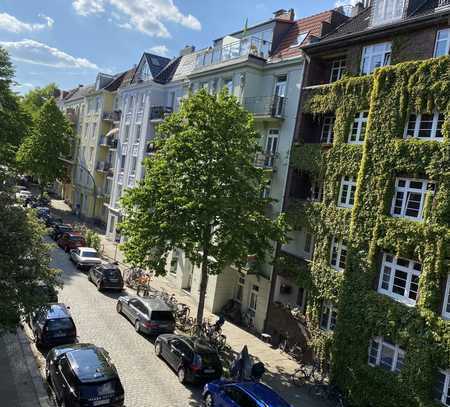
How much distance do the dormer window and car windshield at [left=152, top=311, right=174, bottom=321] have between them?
1744 centimetres

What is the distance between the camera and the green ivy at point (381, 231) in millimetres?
16141

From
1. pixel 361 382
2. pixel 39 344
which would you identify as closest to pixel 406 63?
pixel 361 382

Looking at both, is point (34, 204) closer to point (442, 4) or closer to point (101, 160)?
point (101, 160)

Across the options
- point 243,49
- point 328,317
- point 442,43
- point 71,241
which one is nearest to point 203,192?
point 328,317

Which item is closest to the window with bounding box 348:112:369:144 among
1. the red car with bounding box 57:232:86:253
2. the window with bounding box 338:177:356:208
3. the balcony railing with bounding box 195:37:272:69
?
the window with bounding box 338:177:356:208

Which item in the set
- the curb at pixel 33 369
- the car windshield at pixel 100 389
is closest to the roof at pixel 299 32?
the car windshield at pixel 100 389

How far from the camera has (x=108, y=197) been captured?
1973 inches

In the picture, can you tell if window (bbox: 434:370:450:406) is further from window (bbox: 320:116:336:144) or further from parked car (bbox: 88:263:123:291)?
parked car (bbox: 88:263:123:291)

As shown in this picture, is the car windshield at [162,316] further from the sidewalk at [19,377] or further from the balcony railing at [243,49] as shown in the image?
the balcony railing at [243,49]

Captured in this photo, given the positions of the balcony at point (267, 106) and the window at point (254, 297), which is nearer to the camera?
the balcony at point (267, 106)

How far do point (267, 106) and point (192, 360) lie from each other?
1521 centimetres

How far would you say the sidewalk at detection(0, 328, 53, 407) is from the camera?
1418 centimetres

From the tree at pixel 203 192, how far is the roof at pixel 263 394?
713cm

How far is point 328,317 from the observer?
70.0ft
